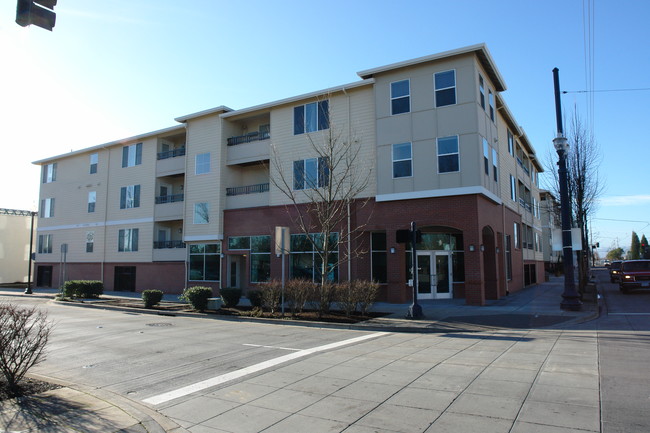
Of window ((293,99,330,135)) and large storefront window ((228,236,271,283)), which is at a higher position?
window ((293,99,330,135))

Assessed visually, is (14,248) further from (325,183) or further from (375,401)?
(375,401)

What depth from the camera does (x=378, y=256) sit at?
72.5 ft

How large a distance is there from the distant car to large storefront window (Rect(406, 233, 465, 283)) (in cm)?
983

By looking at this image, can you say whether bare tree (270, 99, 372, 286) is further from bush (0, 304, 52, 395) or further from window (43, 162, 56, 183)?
window (43, 162, 56, 183)

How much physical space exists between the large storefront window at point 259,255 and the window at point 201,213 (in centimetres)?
307

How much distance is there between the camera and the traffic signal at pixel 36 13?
5844 millimetres

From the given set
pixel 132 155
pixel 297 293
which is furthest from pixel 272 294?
pixel 132 155

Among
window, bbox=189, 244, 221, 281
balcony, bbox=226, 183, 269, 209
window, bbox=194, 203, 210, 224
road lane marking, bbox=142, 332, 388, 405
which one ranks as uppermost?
balcony, bbox=226, 183, 269, 209

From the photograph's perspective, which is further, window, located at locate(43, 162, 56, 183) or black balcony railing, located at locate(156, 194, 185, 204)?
window, located at locate(43, 162, 56, 183)

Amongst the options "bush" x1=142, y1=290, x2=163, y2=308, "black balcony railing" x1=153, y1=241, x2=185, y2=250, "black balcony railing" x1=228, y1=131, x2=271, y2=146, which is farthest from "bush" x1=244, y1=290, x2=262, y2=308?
"black balcony railing" x1=153, y1=241, x2=185, y2=250

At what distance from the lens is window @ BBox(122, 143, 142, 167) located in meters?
32.9

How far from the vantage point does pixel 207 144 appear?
28078 millimetres

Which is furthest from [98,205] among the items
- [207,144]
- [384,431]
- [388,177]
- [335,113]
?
[384,431]

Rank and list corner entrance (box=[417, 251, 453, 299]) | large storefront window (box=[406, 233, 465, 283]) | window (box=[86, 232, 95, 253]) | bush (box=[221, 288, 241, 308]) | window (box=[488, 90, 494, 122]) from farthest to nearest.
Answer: window (box=[86, 232, 95, 253]) → window (box=[488, 90, 494, 122]) → large storefront window (box=[406, 233, 465, 283]) → corner entrance (box=[417, 251, 453, 299]) → bush (box=[221, 288, 241, 308])
